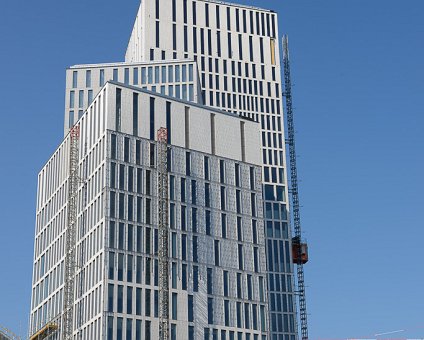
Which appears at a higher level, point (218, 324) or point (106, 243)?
point (106, 243)

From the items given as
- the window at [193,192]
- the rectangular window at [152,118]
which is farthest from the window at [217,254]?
the rectangular window at [152,118]

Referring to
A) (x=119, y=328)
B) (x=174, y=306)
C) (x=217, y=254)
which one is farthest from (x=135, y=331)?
(x=217, y=254)

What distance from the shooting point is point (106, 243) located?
109m

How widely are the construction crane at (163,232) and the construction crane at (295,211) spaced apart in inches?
2348

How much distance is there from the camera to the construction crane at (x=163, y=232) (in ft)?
357

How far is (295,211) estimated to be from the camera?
180 m

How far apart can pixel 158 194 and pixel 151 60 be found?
59911 mm

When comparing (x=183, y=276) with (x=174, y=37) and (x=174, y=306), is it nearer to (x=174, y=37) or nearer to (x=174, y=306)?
(x=174, y=306)

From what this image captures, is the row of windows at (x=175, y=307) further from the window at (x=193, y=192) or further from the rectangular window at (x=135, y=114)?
the rectangular window at (x=135, y=114)

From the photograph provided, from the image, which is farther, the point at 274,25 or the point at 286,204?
the point at 274,25

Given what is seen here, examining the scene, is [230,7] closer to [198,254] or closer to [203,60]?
[203,60]

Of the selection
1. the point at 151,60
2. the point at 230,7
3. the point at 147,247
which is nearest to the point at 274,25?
the point at 230,7

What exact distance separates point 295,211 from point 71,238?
69.6m

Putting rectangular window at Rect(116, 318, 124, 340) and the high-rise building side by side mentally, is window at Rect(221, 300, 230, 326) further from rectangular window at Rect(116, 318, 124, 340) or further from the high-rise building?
rectangular window at Rect(116, 318, 124, 340)
